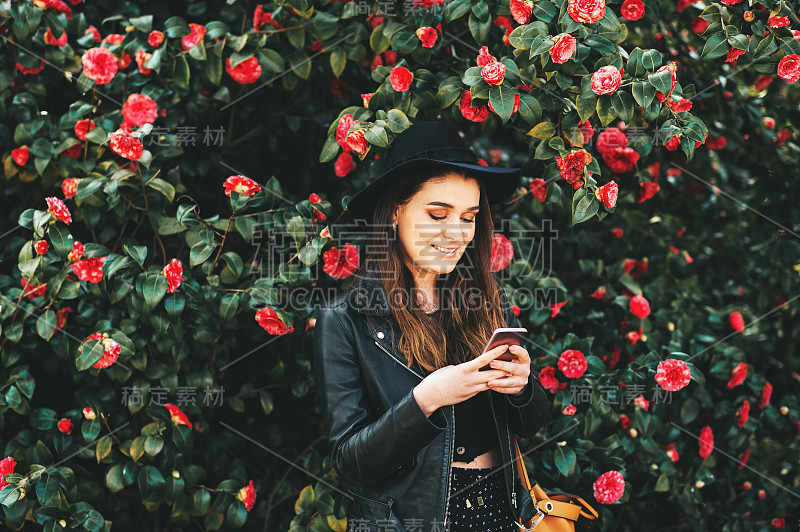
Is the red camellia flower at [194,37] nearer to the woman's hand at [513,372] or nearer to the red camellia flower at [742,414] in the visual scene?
the woman's hand at [513,372]

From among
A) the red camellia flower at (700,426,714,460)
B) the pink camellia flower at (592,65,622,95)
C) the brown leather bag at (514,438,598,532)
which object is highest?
the pink camellia flower at (592,65,622,95)

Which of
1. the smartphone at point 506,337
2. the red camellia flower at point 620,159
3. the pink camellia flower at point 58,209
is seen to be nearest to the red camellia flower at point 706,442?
the red camellia flower at point 620,159

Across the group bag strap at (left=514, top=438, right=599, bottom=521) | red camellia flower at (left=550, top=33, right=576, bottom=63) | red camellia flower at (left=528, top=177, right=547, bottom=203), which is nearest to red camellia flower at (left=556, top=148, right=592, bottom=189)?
red camellia flower at (left=550, top=33, right=576, bottom=63)

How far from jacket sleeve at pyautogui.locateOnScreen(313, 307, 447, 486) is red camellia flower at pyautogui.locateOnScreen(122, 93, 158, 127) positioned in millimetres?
989

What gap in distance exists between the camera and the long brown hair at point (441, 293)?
1722mm

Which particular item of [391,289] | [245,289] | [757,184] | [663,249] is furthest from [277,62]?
[757,184]

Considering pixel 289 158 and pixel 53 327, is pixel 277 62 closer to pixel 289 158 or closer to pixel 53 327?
pixel 289 158

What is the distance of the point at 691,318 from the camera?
2.63 m

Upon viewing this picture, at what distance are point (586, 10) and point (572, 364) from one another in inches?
42.2

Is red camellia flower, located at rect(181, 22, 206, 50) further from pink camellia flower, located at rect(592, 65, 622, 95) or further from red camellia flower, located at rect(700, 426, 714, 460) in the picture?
red camellia flower, located at rect(700, 426, 714, 460)

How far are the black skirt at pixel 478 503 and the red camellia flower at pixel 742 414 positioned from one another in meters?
1.28

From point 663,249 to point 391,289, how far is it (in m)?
1.46

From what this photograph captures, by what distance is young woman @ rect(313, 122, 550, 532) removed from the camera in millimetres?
1532

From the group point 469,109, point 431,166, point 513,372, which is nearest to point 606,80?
point 469,109
